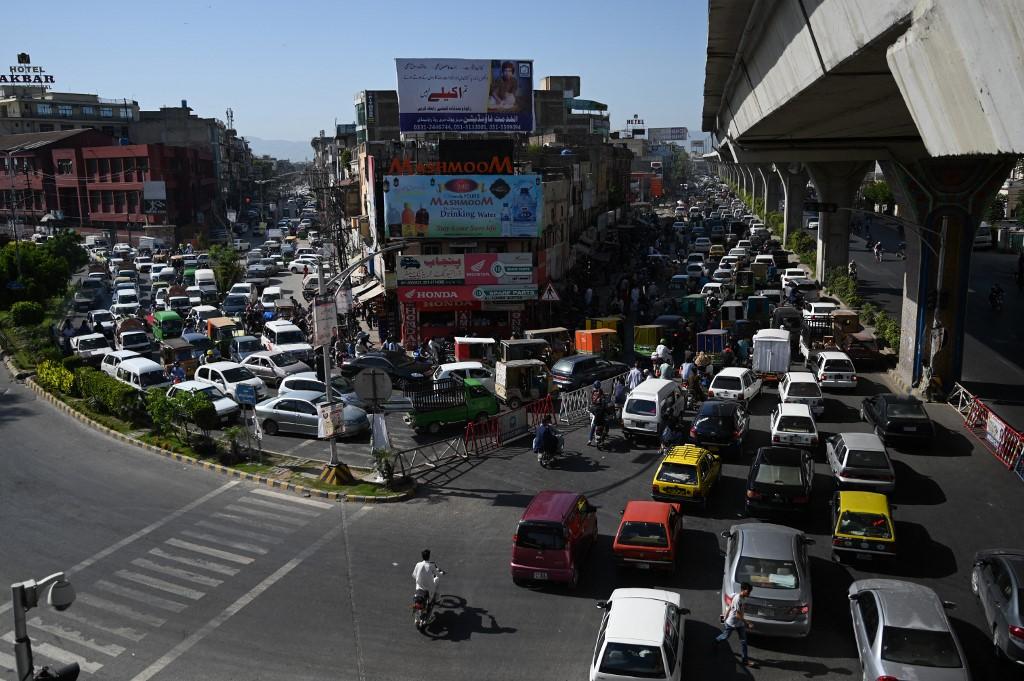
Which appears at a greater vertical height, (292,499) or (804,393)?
(804,393)

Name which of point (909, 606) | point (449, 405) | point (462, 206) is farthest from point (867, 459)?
point (462, 206)

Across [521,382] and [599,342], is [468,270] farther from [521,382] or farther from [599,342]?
[521,382]

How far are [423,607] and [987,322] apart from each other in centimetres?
3421

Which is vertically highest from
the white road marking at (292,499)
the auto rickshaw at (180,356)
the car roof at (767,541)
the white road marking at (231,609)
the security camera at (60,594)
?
the security camera at (60,594)

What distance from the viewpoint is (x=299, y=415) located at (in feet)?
79.6

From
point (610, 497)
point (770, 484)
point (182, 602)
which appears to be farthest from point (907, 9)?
point (182, 602)

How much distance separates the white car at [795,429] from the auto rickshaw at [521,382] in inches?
315

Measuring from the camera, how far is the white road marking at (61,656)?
491 inches

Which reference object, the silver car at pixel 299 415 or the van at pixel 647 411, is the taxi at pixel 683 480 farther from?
the silver car at pixel 299 415

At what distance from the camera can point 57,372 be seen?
98.2 ft

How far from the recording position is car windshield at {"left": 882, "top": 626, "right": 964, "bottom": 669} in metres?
10.7

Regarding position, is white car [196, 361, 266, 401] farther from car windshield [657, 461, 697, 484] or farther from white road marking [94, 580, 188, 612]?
car windshield [657, 461, 697, 484]

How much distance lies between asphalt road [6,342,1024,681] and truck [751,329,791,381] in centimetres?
655

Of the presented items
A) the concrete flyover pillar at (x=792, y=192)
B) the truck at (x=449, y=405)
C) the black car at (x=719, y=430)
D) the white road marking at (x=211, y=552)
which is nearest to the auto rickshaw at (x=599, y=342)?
the truck at (x=449, y=405)
